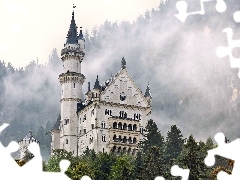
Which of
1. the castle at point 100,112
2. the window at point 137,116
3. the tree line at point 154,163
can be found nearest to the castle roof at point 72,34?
the castle at point 100,112

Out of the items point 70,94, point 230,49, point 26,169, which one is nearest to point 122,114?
point 70,94

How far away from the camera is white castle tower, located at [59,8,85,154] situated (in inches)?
3898

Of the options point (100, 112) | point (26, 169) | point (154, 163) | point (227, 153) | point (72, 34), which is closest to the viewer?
point (26, 169)

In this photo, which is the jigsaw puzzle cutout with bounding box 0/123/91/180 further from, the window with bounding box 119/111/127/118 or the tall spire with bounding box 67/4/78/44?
the tall spire with bounding box 67/4/78/44

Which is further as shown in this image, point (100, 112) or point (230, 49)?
point (100, 112)

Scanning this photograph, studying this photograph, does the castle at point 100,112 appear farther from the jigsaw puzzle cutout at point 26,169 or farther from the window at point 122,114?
the jigsaw puzzle cutout at point 26,169

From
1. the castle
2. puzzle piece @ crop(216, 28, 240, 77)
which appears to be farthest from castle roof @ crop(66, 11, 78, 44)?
puzzle piece @ crop(216, 28, 240, 77)

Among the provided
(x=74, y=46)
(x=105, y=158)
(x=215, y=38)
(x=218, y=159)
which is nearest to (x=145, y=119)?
(x=74, y=46)

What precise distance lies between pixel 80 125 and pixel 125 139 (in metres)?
11.3

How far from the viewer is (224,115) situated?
6029 inches

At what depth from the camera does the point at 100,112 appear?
305ft

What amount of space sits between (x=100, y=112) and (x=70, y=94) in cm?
1006

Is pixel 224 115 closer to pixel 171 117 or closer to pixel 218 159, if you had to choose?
pixel 171 117

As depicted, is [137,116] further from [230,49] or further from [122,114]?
[230,49]
